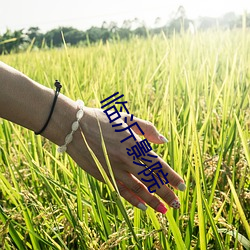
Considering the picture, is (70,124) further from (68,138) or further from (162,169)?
(162,169)

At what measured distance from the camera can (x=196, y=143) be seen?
708mm

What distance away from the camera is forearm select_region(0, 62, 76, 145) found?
0.75 meters

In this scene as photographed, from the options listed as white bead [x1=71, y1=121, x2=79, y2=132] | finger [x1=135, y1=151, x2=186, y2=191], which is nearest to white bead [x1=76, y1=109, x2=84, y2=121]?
white bead [x1=71, y1=121, x2=79, y2=132]

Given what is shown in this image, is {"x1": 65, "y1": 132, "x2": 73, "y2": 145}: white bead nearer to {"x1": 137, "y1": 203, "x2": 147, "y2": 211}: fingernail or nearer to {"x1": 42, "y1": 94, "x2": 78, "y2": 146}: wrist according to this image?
{"x1": 42, "y1": 94, "x2": 78, "y2": 146}: wrist

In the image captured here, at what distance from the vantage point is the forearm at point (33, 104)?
2.48 feet

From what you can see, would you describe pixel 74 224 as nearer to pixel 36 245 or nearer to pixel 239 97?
pixel 36 245

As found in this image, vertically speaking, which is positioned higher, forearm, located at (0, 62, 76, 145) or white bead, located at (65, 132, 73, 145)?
forearm, located at (0, 62, 76, 145)

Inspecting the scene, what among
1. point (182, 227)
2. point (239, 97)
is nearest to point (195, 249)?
point (182, 227)

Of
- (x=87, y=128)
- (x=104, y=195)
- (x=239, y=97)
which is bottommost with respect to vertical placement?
(x=104, y=195)

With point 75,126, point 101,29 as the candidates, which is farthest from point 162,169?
point 101,29

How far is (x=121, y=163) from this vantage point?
28.7 inches

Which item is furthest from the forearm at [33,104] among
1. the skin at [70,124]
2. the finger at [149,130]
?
the finger at [149,130]

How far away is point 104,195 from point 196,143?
0.40 m

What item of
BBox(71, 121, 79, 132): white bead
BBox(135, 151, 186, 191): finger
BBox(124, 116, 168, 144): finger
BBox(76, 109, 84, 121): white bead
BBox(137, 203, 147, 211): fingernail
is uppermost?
BBox(76, 109, 84, 121): white bead
